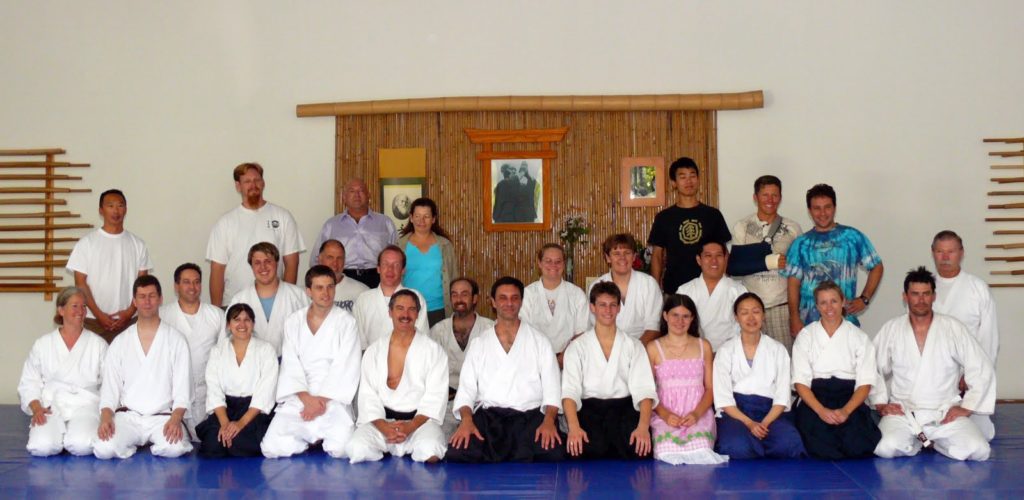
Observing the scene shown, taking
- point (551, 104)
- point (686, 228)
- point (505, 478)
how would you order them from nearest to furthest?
1. point (505, 478)
2. point (686, 228)
3. point (551, 104)

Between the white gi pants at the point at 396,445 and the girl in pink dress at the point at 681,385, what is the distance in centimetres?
112

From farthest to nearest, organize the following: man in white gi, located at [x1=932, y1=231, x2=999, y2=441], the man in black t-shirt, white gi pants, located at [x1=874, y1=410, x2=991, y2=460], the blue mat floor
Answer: the man in black t-shirt → man in white gi, located at [x1=932, y1=231, x2=999, y2=441] → white gi pants, located at [x1=874, y1=410, x2=991, y2=460] → the blue mat floor

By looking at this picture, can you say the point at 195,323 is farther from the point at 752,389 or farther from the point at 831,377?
the point at 831,377

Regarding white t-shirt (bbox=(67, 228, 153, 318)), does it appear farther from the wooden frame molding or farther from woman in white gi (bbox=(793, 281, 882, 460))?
woman in white gi (bbox=(793, 281, 882, 460))

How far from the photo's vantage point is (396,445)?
4980 mm

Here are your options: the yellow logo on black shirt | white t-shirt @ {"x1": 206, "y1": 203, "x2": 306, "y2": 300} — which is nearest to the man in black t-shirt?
the yellow logo on black shirt

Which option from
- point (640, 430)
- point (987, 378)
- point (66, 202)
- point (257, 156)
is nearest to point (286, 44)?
point (257, 156)

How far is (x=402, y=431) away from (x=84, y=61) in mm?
4402

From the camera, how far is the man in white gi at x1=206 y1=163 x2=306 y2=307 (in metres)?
6.20

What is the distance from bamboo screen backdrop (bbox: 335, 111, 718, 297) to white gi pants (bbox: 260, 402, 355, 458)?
2302mm

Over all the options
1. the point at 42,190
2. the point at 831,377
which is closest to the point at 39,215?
the point at 42,190

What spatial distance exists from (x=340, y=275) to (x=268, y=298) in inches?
20.1

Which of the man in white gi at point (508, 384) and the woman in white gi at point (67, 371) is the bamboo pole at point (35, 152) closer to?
the woman in white gi at point (67, 371)

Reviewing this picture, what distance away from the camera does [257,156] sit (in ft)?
24.2
